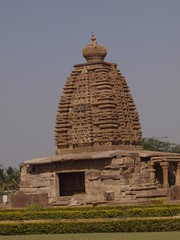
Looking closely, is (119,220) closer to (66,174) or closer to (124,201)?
(124,201)

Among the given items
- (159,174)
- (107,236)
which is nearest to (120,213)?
(107,236)

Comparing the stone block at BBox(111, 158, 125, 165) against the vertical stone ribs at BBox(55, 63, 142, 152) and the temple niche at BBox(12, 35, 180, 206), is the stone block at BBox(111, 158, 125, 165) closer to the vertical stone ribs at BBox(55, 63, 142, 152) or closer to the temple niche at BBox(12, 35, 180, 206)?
the temple niche at BBox(12, 35, 180, 206)

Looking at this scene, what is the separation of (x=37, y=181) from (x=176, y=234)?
18611 millimetres

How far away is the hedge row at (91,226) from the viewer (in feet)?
74.2

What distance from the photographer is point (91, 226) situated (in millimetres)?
23141

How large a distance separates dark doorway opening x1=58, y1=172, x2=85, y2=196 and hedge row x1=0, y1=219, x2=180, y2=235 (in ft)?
53.9

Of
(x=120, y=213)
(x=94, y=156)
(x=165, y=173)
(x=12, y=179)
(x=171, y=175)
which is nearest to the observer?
(x=120, y=213)

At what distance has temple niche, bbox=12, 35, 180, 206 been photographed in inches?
1425

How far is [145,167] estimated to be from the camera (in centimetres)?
3781

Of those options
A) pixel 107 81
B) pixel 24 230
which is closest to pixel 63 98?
pixel 107 81

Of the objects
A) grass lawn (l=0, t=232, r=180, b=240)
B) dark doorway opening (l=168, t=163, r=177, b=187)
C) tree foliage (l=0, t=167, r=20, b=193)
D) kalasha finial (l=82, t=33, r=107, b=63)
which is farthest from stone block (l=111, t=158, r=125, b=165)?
tree foliage (l=0, t=167, r=20, b=193)

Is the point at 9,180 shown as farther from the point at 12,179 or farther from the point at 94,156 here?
the point at 94,156

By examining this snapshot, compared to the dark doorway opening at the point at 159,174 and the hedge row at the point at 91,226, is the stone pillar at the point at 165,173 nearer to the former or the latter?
the dark doorway opening at the point at 159,174

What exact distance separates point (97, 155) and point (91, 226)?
528 inches
